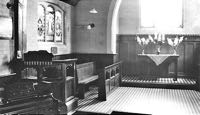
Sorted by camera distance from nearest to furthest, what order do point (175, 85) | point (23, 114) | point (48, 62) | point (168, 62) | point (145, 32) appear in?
1. point (23, 114)
2. point (48, 62)
3. point (175, 85)
4. point (168, 62)
5. point (145, 32)

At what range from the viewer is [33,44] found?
7.50 metres

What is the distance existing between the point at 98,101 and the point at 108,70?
124 cm

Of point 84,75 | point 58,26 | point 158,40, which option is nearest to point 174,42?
point 158,40

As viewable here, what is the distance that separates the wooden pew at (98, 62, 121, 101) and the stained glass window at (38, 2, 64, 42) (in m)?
2.13

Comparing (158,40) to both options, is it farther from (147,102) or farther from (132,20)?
(147,102)

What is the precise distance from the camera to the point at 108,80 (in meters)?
8.42

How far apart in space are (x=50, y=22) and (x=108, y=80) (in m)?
2.65

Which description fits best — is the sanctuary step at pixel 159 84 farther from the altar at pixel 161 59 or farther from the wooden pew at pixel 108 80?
the altar at pixel 161 59

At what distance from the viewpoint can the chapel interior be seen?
5.83m

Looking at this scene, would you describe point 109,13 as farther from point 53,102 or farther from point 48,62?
point 53,102

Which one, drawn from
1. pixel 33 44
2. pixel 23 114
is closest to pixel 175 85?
pixel 33 44

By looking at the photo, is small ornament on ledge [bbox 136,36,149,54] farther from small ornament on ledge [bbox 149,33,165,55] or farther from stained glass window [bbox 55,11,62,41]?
stained glass window [bbox 55,11,62,41]

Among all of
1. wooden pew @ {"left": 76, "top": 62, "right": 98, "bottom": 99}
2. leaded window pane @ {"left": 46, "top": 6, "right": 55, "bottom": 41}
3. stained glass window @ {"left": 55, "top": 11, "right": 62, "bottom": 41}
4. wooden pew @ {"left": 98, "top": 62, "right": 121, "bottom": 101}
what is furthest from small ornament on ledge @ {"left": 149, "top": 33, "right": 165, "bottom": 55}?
leaded window pane @ {"left": 46, "top": 6, "right": 55, "bottom": 41}

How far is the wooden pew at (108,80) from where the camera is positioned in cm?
779
